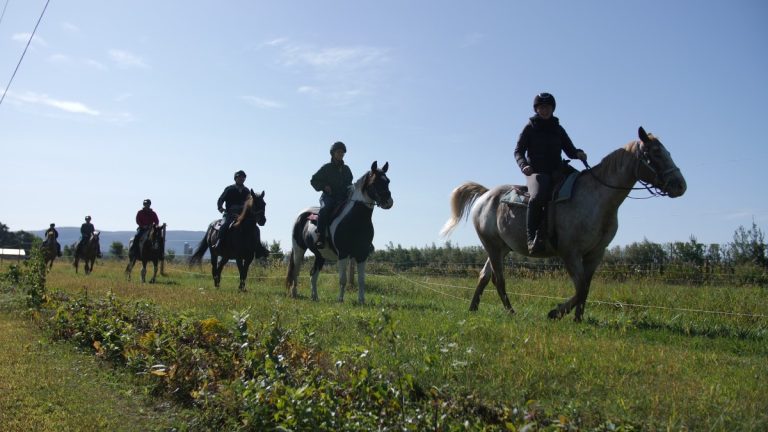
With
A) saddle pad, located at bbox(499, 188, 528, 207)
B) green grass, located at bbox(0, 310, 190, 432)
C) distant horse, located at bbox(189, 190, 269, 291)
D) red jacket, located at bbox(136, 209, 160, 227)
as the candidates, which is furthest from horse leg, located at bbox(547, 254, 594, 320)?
red jacket, located at bbox(136, 209, 160, 227)

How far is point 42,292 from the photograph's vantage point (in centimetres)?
1223

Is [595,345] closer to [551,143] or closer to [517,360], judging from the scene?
[517,360]

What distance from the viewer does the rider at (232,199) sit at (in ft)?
52.1

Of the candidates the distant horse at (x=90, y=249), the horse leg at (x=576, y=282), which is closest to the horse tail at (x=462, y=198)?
the horse leg at (x=576, y=282)

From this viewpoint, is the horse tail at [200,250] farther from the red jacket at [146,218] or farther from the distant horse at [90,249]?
the distant horse at [90,249]

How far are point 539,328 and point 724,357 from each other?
1949mm

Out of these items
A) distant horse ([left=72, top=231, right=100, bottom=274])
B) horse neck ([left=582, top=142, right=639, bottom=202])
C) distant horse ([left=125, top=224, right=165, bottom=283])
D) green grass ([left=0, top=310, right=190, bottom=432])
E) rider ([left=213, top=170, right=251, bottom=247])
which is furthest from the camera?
distant horse ([left=72, top=231, right=100, bottom=274])

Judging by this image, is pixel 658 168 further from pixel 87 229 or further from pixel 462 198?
pixel 87 229

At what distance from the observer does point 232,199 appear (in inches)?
629

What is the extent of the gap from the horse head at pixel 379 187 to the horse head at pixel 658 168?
4.44 meters

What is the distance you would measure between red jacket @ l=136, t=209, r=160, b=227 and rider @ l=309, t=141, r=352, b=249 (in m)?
10.7

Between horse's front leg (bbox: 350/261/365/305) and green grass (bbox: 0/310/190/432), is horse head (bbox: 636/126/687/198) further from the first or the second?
green grass (bbox: 0/310/190/432)

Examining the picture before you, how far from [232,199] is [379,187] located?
5.67 m

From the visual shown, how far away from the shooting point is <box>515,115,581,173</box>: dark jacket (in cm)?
923
